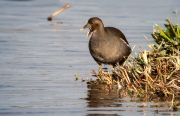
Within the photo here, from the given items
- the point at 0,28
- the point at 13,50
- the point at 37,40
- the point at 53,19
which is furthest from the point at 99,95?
the point at 53,19

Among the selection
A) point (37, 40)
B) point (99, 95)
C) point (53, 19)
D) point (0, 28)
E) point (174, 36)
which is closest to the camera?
point (99, 95)

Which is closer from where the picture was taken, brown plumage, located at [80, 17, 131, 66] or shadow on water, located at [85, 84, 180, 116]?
shadow on water, located at [85, 84, 180, 116]

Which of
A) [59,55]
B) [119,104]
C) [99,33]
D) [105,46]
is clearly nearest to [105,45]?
[105,46]

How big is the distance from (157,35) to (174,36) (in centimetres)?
43

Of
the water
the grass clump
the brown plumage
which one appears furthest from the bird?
the grass clump

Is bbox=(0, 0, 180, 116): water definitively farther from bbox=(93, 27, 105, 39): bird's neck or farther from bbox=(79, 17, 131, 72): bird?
bbox=(93, 27, 105, 39): bird's neck

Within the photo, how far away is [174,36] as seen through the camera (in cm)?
1098

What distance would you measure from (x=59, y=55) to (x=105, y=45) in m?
2.23

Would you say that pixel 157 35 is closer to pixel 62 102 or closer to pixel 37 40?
pixel 62 102

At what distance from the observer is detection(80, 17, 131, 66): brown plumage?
12234 millimetres

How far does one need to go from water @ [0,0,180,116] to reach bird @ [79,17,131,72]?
484 mm

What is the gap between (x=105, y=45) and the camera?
1234 centimetres

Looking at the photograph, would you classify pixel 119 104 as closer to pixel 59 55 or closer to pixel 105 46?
pixel 105 46

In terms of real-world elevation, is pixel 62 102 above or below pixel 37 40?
below
